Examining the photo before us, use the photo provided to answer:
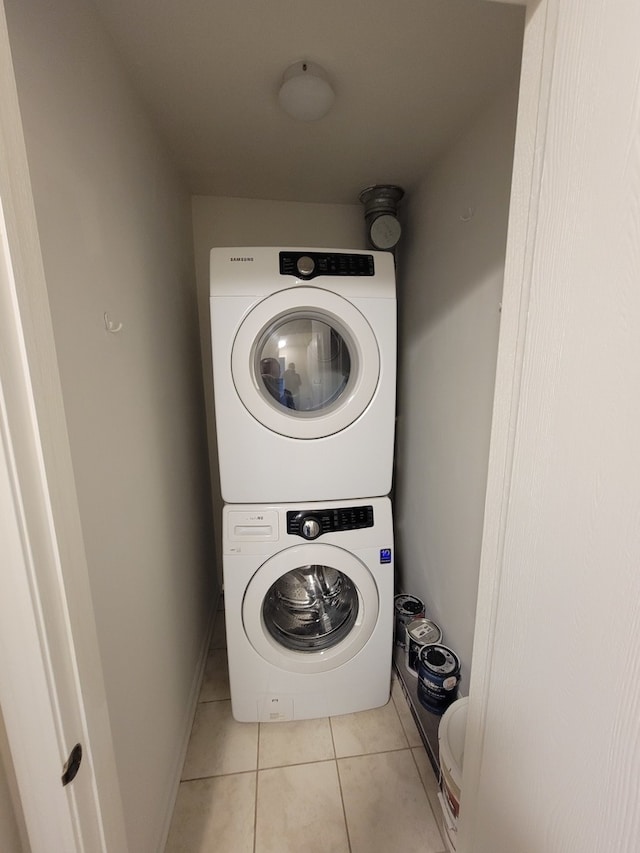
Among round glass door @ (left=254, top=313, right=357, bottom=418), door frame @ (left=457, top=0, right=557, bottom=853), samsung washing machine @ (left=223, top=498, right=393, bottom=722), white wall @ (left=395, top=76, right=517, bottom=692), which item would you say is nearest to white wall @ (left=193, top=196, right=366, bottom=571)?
white wall @ (left=395, top=76, right=517, bottom=692)

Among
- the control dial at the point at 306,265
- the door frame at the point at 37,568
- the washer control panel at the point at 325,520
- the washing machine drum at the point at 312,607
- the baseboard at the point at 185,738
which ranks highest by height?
the control dial at the point at 306,265

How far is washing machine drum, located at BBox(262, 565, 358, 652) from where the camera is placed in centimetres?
147

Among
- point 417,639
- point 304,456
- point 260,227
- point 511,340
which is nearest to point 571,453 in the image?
point 511,340

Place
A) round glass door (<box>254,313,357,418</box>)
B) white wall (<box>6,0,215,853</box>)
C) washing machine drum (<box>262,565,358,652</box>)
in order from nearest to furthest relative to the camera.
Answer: white wall (<box>6,0,215,853</box>)
round glass door (<box>254,313,357,418</box>)
washing machine drum (<box>262,565,358,652</box>)

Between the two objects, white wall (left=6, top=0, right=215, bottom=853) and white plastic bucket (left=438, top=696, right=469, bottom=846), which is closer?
white wall (left=6, top=0, right=215, bottom=853)

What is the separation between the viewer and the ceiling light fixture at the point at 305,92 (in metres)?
1.00

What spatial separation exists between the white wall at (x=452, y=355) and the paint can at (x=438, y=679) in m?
0.05

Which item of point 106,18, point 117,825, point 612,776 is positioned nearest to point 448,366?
point 612,776

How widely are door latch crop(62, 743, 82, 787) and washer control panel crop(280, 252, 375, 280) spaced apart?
1.15 metres

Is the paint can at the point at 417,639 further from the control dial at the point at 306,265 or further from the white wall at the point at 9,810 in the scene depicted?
the control dial at the point at 306,265

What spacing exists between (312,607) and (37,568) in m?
1.30

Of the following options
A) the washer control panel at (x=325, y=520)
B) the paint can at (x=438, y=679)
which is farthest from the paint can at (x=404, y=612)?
the washer control panel at (x=325, y=520)

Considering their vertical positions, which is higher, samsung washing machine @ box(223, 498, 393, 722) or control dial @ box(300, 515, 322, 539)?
control dial @ box(300, 515, 322, 539)

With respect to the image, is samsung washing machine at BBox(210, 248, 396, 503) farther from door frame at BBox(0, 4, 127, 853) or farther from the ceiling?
door frame at BBox(0, 4, 127, 853)
